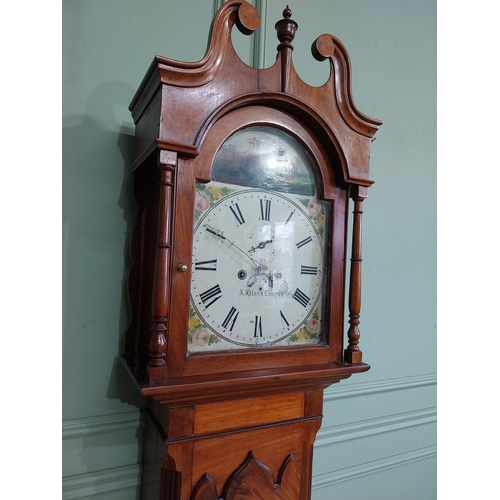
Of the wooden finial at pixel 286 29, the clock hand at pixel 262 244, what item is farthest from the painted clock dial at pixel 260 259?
the wooden finial at pixel 286 29

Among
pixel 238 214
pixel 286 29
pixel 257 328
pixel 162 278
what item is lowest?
pixel 257 328

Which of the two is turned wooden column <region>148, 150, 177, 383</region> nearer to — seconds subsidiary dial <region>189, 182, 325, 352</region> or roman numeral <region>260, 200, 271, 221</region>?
seconds subsidiary dial <region>189, 182, 325, 352</region>

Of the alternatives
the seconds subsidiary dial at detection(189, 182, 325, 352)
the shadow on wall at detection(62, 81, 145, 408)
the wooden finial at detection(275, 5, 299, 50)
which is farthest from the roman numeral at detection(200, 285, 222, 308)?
the wooden finial at detection(275, 5, 299, 50)

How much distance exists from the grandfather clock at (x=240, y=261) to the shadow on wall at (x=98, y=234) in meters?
0.05

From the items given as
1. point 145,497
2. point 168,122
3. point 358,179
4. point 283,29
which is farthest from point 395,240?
point 145,497

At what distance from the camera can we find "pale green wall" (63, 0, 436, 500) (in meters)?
0.81

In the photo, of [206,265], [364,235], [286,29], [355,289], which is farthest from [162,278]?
[364,235]

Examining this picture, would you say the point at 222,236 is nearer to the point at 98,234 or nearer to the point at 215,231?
the point at 215,231

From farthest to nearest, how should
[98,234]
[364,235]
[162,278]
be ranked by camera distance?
[364,235] → [98,234] → [162,278]

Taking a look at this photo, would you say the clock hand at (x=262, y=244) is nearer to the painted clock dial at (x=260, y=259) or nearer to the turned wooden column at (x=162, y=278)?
the painted clock dial at (x=260, y=259)

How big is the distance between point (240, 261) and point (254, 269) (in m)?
0.03

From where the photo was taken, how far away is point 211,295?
0.67m

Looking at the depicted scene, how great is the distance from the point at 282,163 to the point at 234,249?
20 cm

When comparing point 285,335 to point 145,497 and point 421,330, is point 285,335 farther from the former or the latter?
point 421,330
